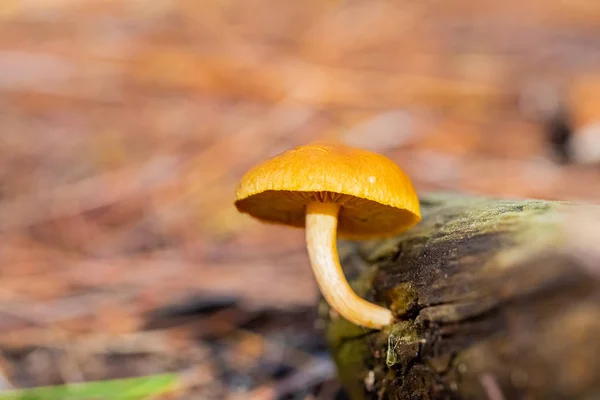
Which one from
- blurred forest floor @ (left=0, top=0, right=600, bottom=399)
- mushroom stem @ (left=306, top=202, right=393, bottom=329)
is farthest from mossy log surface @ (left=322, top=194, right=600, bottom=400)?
blurred forest floor @ (left=0, top=0, right=600, bottom=399)

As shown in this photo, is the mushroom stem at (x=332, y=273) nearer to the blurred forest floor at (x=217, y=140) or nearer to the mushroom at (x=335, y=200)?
the mushroom at (x=335, y=200)

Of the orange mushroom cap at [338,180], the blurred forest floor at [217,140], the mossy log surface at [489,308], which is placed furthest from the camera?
the blurred forest floor at [217,140]

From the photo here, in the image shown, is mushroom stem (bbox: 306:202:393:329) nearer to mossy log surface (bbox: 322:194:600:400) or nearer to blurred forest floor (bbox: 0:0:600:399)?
mossy log surface (bbox: 322:194:600:400)

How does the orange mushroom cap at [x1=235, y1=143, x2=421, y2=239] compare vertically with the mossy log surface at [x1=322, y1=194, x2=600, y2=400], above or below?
above

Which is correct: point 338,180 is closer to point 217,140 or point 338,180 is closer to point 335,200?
point 335,200

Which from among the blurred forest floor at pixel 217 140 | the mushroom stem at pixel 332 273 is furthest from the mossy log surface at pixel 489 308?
the blurred forest floor at pixel 217 140

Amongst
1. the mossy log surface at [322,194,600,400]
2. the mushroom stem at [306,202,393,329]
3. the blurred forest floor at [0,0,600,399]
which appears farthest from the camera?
the blurred forest floor at [0,0,600,399]

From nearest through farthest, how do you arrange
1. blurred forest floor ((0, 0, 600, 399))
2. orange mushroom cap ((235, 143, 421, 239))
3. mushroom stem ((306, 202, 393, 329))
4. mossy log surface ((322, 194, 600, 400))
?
mossy log surface ((322, 194, 600, 400))
orange mushroom cap ((235, 143, 421, 239))
mushroom stem ((306, 202, 393, 329))
blurred forest floor ((0, 0, 600, 399))

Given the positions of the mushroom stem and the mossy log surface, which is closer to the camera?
the mossy log surface
